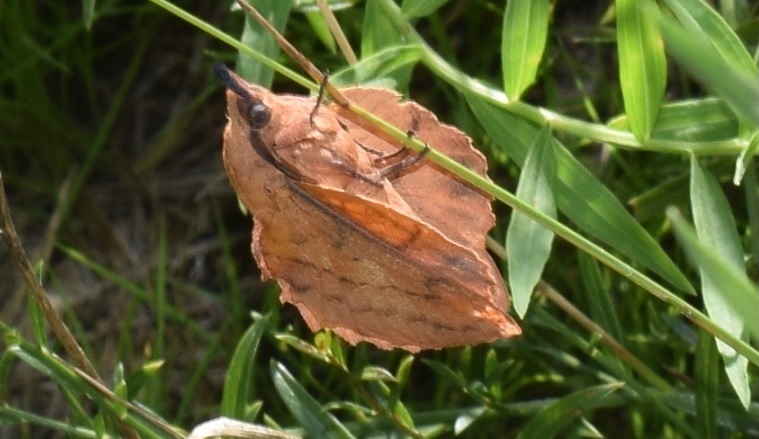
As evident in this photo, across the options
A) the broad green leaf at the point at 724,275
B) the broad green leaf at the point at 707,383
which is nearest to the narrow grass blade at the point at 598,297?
the broad green leaf at the point at 707,383

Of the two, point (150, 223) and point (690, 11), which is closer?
point (690, 11)

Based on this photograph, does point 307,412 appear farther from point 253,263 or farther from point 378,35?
point 253,263

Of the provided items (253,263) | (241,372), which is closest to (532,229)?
(241,372)

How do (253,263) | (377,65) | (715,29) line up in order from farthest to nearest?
(253,263) < (377,65) < (715,29)

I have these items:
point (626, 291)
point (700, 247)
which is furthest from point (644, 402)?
point (700, 247)

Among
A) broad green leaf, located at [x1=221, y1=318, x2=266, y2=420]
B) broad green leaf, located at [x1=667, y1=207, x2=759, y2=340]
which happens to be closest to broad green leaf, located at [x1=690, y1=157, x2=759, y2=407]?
broad green leaf, located at [x1=221, y1=318, x2=266, y2=420]

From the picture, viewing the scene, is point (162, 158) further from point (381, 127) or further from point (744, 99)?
point (744, 99)
